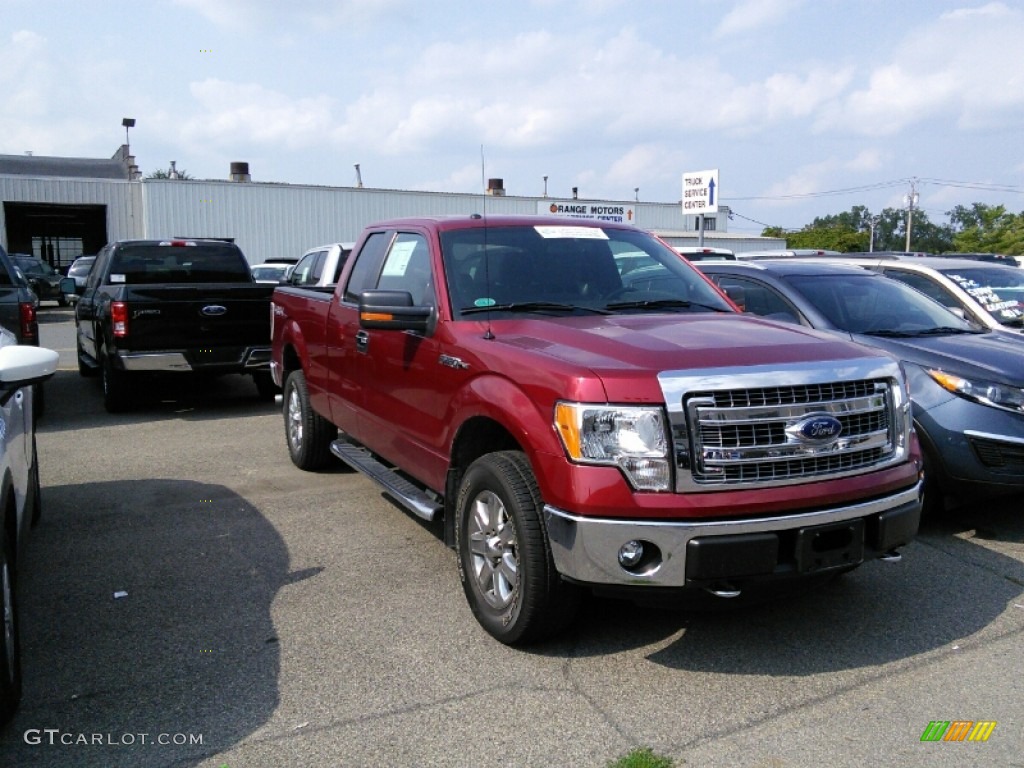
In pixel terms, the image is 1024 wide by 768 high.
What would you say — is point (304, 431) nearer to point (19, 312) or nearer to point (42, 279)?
point (19, 312)

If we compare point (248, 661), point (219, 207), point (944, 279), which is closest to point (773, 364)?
point (248, 661)

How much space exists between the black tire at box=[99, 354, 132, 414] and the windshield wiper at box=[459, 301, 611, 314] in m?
6.12

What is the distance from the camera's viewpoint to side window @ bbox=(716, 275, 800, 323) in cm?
657

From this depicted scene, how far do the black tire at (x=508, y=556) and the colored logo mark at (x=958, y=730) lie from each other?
140 cm

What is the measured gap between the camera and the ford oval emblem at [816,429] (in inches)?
140

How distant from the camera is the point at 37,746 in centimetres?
318

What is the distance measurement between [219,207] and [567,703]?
33.3 m

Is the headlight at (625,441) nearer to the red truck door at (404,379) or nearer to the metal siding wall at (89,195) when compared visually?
the red truck door at (404,379)

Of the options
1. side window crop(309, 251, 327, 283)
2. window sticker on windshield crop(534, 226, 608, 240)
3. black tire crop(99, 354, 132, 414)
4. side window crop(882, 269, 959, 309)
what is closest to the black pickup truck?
black tire crop(99, 354, 132, 414)

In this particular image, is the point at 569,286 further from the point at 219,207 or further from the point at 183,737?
the point at 219,207

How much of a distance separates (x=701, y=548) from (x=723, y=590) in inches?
10.2

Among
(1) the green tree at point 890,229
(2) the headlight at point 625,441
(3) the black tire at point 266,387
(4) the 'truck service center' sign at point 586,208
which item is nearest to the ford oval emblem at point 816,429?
(2) the headlight at point 625,441

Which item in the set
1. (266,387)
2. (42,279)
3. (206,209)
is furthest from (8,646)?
(206,209)

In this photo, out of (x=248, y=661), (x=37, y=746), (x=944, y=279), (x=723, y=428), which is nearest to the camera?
(x=37, y=746)
